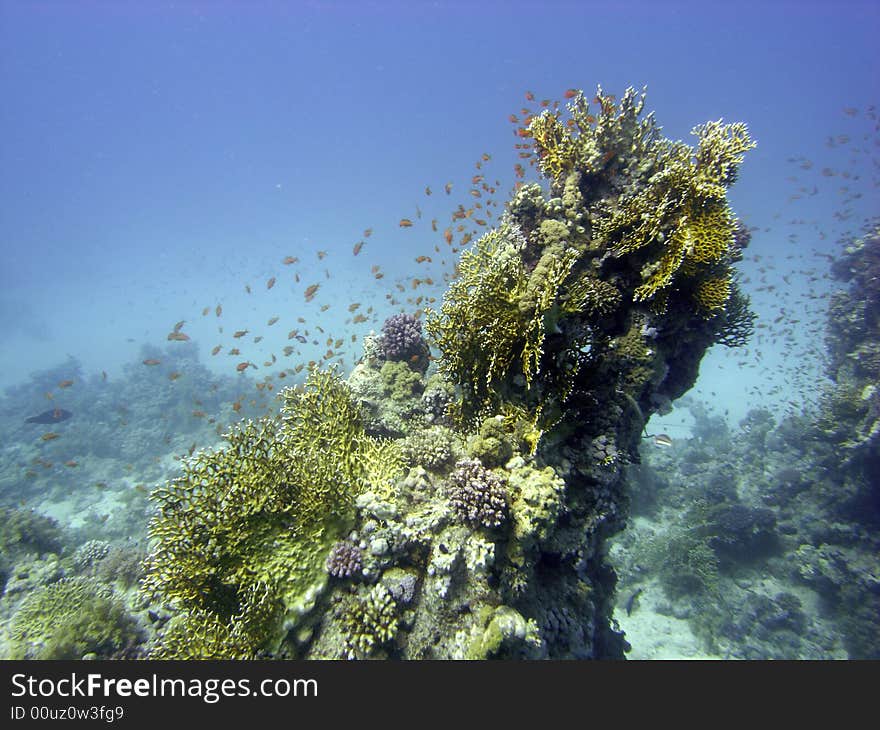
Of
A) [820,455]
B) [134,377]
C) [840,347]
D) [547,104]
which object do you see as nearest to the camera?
[547,104]

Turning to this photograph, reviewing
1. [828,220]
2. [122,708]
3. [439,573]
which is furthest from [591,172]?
[828,220]

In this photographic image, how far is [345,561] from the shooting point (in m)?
4.63

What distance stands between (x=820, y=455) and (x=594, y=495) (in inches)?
569

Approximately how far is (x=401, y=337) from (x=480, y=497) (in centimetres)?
419

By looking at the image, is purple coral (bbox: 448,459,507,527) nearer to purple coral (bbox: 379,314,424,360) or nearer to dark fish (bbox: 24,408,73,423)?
purple coral (bbox: 379,314,424,360)

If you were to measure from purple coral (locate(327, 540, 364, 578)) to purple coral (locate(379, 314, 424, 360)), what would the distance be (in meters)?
4.13

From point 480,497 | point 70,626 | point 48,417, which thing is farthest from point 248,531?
point 48,417

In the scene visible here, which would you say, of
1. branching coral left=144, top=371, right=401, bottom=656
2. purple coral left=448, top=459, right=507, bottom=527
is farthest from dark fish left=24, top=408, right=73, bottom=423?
purple coral left=448, top=459, right=507, bottom=527

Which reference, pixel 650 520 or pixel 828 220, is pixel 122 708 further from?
pixel 828 220

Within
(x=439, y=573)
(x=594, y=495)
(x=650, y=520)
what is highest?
(x=594, y=495)

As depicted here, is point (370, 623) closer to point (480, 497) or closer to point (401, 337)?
point (480, 497)

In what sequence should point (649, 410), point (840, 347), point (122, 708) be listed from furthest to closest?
point (840, 347), point (649, 410), point (122, 708)

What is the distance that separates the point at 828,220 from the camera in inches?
3172

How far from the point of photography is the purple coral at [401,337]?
8086mm
